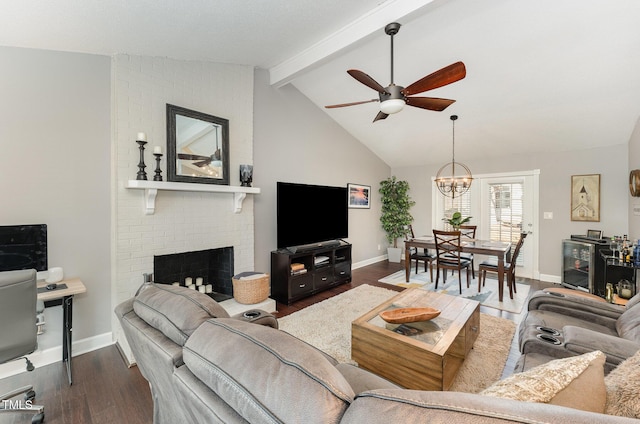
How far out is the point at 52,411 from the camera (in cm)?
175

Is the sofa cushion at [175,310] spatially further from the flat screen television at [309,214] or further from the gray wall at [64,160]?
the flat screen television at [309,214]

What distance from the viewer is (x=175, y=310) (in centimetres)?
108

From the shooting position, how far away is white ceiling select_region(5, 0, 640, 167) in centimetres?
209

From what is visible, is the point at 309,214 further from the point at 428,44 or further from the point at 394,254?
the point at 394,254

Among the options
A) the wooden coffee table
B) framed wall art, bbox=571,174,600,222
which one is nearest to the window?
framed wall art, bbox=571,174,600,222

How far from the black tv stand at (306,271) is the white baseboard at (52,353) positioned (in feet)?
6.14

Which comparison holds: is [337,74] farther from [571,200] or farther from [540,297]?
[571,200]

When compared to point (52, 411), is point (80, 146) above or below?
above

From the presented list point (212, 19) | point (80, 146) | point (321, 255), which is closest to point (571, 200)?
point (321, 255)

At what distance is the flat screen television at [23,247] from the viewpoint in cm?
196

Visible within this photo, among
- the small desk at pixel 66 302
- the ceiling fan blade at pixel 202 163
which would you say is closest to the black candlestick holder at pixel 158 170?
the ceiling fan blade at pixel 202 163

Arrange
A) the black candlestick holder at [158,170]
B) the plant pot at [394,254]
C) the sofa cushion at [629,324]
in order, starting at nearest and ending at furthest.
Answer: the sofa cushion at [629,324]
the black candlestick holder at [158,170]
the plant pot at [394,254]

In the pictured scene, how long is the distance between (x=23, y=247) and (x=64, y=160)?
78cm

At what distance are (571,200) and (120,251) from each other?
6.41 metres
